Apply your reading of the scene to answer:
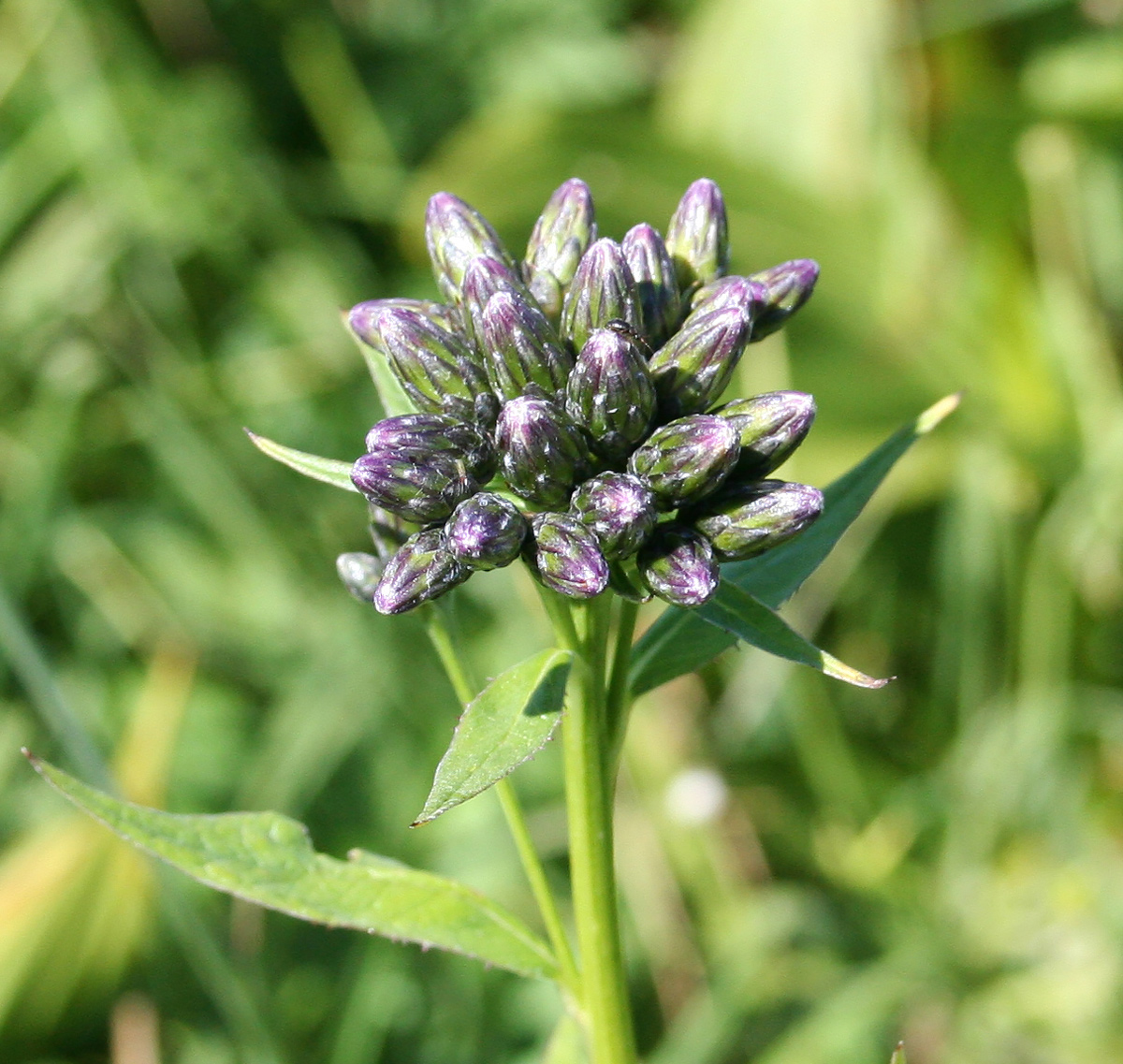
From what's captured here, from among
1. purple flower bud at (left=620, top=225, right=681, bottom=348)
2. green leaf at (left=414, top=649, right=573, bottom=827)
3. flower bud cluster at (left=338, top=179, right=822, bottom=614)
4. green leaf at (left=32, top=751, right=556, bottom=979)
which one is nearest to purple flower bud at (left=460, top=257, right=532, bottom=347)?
flower bud cluster at (left=338, top=179, right=822, bottom=614)

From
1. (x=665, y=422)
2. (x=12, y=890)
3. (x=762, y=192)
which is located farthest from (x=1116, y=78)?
(x=12, y=890)

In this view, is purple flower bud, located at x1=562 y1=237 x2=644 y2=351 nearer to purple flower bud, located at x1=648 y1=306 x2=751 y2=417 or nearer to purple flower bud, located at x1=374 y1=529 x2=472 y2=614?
purple flower bud, located at x1=648 y1=306 x2=751 y2=417

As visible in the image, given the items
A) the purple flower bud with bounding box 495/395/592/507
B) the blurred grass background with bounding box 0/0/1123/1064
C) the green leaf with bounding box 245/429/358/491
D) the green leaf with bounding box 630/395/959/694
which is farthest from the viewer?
the blurred grass background with bounding box 0/0/1123/1064

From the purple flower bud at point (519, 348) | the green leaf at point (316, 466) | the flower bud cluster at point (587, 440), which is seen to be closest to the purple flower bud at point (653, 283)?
the flower bud cluster at point (587, 440)

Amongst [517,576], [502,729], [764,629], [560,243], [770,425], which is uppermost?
[560,243]

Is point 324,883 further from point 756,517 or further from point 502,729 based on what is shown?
point 756,517

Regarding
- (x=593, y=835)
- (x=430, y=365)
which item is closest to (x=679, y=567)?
(x=593, y=835)
